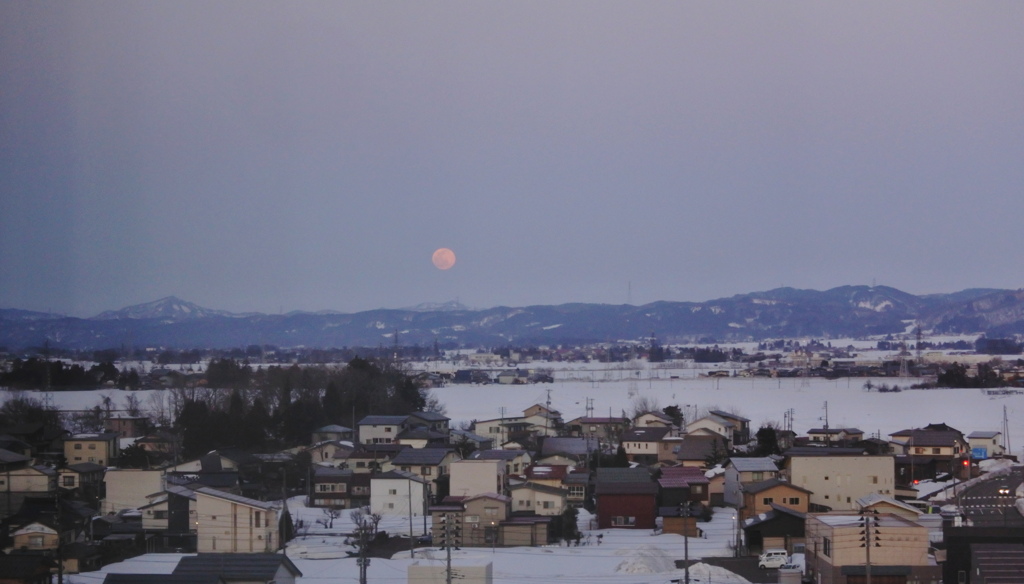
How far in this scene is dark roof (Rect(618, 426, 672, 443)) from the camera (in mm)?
12000

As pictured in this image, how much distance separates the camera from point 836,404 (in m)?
17.3

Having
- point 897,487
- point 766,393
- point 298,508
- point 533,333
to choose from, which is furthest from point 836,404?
point 533,333

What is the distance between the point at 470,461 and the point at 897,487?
13.0 feet

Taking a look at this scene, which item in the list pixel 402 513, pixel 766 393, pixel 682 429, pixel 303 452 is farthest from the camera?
pixel 766 393

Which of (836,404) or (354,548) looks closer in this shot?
(354,548)

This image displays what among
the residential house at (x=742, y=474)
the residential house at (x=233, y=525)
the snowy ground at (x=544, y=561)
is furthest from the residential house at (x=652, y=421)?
the residential house at (x=233, y=525)

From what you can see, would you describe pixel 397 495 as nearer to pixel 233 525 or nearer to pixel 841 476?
pixel 233 525

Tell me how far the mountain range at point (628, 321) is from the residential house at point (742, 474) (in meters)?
46.5

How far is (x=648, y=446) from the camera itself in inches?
470

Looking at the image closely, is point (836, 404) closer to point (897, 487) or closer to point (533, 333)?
point (897, 487)

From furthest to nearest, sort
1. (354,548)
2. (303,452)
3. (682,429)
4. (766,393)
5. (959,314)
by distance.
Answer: (959,314) → (766,393) → (682,429) → (303,452) → (354,548)

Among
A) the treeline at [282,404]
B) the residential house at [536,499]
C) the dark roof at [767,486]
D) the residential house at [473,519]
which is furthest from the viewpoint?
the treeline at [282,404]

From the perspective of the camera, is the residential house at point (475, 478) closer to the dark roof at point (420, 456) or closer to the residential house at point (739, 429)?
the dark roof at point (420, 456)

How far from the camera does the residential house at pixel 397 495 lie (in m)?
8.28
